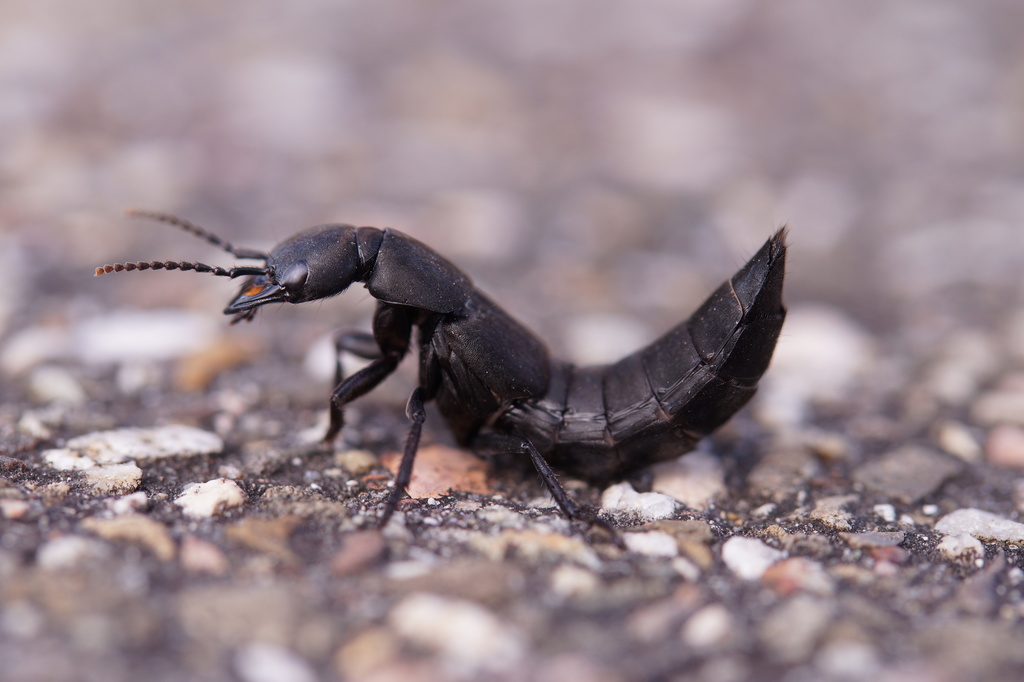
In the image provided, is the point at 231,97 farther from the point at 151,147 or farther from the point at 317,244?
the point at 317,244

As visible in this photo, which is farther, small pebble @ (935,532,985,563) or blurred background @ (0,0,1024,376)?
blurred background @ (0,0,1024,376)

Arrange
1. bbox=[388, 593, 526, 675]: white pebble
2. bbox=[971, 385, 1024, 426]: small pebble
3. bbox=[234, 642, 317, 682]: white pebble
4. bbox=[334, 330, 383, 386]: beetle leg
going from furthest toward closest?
bbox=[971, 385, 1024, 426]: small pebble, bbox=[334, 330, 383, 386]: beetle leg, bbox=[388, 593, 526, 675]: white pebble, bbox=[234, 642, 317, 682]: white pebble

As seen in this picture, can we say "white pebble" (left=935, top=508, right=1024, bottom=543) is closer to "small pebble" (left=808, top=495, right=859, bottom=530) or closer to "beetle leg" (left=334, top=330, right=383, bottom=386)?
"small pebble" (left=808, top=495, right=859, bottom=530)

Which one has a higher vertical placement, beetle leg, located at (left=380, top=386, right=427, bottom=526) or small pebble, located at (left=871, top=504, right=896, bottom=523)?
small pebble, located at (left=871, top=504, right=896, bottom=523)

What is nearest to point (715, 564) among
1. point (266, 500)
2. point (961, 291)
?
point (266, 500)

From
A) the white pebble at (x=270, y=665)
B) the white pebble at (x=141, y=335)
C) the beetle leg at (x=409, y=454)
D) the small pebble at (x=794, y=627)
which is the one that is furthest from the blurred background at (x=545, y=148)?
the white pebble at (x=270, y=665)

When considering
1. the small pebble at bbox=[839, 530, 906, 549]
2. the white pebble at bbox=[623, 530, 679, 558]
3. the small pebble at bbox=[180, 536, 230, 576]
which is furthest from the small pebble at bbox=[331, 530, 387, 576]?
the small pebble at bbox=[839, 530, 906, 549]
